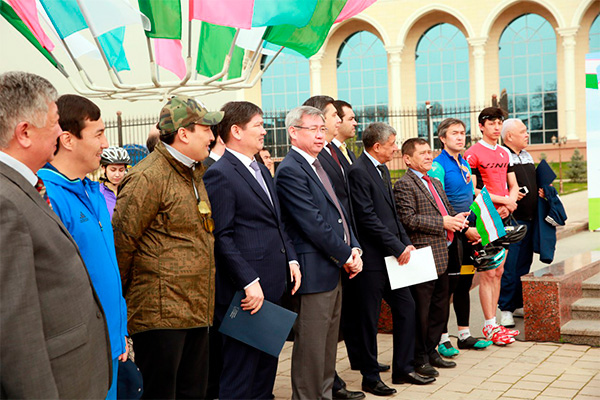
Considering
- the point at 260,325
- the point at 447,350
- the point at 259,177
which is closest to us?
the point at 260,325

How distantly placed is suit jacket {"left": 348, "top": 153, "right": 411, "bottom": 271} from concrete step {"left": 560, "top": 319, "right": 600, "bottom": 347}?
217 centimetres

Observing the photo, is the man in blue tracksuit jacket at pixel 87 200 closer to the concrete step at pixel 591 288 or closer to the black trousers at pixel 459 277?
the black trousers at pixel 459 277

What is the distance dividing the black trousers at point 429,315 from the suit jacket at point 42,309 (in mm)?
3522

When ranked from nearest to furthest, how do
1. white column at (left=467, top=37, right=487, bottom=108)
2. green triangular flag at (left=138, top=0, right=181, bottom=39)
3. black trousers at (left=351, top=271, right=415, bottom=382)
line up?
black trousers at (left=351, top=271, right=415, bottom=382)
green triangular flag at (left=138, top=0, right=181, bottom=39)
white column at (left=467, top=37, right=487, bottom=108)

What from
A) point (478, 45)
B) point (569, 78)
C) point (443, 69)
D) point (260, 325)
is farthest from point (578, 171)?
point (260, 325)

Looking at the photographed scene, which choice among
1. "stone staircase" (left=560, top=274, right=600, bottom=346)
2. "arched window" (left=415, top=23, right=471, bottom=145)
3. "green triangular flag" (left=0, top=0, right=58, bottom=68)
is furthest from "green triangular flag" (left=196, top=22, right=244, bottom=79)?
"arched window" (left=415, top=23, right=471, bottom=145)

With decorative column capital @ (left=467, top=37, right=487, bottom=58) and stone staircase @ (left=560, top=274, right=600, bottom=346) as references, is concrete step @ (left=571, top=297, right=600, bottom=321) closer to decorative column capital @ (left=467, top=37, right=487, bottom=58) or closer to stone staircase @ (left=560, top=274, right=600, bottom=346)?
stone staircase @ (left=560, top=274, right=600, bottom=346)

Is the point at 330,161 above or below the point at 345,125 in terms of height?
below

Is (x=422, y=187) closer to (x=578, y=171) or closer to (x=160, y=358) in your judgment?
(x=160, y=358)

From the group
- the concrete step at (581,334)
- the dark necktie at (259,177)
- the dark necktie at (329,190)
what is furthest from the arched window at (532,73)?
the dark necktie at (259,177)

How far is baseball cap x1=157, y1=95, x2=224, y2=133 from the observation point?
3457 millimetres

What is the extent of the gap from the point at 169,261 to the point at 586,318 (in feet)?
16.1

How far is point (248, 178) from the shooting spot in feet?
13.0

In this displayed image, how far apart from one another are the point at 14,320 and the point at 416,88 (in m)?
42.4
